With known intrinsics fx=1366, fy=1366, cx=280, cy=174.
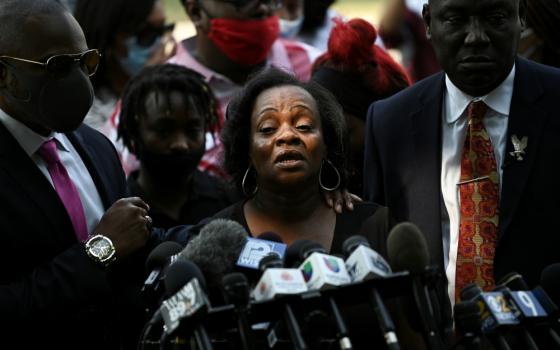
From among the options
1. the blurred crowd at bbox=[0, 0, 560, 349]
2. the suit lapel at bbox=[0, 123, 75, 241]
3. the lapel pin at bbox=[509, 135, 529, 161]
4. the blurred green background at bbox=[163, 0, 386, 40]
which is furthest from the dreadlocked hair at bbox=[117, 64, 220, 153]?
the blurred green background at bbox=[163, 0, 386, 40]

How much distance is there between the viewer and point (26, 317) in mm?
5328

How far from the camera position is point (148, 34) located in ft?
31.2

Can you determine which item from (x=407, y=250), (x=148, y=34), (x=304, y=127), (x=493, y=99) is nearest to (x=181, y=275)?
A: (x=407, y=250)

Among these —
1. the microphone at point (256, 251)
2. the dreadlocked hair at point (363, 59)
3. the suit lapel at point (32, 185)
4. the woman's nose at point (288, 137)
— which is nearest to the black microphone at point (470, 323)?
the microphone at point (256, 251)

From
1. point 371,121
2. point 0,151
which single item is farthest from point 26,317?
point 371,121

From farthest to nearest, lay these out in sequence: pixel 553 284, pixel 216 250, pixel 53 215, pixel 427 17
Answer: pixel 427 17 → pixel 53 215 → pixel 553 284 → pixel 216 250

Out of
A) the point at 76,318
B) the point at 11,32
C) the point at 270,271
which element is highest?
the point at 11,32

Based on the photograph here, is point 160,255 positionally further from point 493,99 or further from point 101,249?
point 493,99

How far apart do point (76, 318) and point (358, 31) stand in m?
2.44

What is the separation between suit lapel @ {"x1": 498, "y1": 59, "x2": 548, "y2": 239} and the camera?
18.5ft

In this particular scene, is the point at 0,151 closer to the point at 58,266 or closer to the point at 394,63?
the point at 58,266

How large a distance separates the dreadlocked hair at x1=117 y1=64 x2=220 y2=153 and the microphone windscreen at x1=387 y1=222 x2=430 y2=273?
3.29 meters

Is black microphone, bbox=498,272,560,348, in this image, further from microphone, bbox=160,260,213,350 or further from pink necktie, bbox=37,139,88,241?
pink necktie, bbox=37,139,88,241

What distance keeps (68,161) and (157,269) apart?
3.05ft
